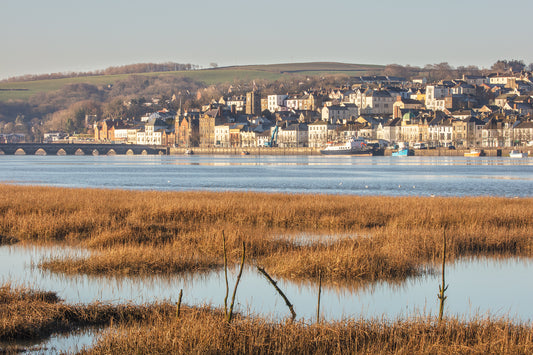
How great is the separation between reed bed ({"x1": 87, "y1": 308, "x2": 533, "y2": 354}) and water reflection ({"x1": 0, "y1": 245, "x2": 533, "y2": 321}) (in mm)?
1448

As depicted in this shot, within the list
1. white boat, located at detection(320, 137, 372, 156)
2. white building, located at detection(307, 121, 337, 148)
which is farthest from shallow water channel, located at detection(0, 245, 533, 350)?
white building, located at detection(307, 121, 337, 148)

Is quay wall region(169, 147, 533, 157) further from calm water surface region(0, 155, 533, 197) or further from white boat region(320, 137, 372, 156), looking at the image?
calm water surface region(0, 155, 533, 197)

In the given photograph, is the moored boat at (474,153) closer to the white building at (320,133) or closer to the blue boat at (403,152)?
the blue boat at (403,152)

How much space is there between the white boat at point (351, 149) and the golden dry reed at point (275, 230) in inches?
5113

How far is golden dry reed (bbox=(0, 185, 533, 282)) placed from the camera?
1733 cm

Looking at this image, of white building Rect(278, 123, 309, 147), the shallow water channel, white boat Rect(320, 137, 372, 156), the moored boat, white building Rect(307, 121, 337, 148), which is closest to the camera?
the shallow water channel

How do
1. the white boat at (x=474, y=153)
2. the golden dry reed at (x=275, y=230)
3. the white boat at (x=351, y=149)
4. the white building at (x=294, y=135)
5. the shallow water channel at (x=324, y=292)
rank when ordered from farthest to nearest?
the white building at (x=294, y=135), the white boat at (x=351, y=149), the white boat at (x=474, y=153), the golden dry reed at (x=275, y=230), the shallow water channel at (x=324, y=292)

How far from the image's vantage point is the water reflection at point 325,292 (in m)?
13.8

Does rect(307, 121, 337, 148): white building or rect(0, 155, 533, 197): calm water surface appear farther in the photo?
rect(307, 121, 337, 148): white building

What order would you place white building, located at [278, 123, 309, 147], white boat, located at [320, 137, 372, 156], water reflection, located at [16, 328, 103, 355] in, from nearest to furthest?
water reflection, located at [16, 328, 103, 355] < white boat, located at [320, 137, 372, 156] < white building, located at [278, 123, 309, 147]

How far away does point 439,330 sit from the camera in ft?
36.3

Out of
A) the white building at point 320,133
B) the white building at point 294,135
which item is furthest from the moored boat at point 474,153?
the white building at point 294,135

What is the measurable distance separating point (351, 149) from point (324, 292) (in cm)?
14921

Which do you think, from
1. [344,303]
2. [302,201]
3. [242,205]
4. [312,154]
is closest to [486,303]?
[344,303]
